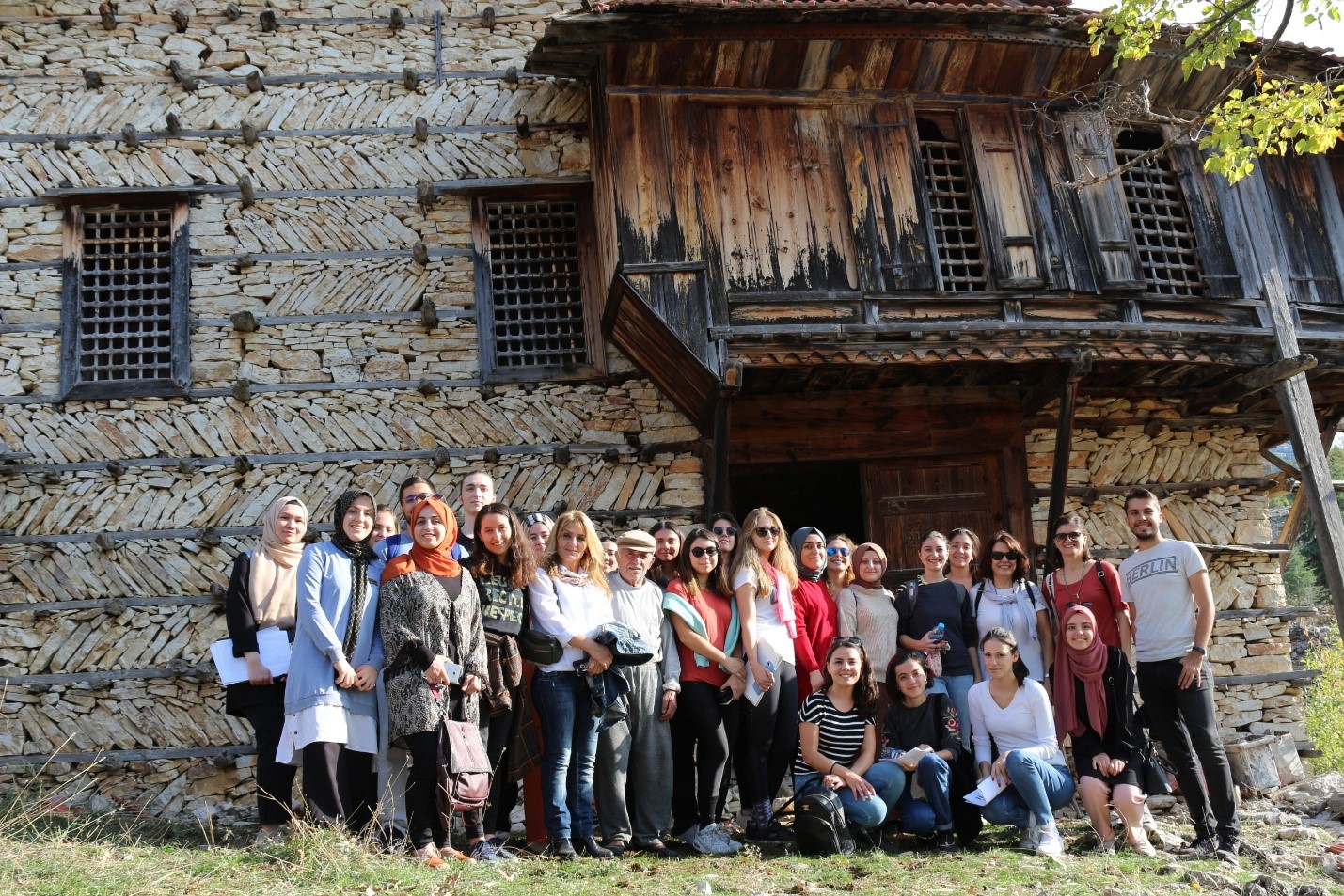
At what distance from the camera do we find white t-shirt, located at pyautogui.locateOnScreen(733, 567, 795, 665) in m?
7.18

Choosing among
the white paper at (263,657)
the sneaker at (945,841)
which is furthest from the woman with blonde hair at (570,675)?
the sneaker at (945,841)

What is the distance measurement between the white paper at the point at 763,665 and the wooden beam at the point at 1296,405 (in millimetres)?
5531

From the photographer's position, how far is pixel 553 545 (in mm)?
6996

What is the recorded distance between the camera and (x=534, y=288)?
11.6 m

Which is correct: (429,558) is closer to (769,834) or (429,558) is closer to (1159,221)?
(769,834)

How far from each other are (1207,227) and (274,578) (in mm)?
8905

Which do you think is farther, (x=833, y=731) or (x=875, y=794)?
(x=833, y=731)

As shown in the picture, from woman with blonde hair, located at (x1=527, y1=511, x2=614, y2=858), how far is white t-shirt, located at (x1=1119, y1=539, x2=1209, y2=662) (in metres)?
3.08

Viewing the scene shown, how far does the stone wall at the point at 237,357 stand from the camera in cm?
1020

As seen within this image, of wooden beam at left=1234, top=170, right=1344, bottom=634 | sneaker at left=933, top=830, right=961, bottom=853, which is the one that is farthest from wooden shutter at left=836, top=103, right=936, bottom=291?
sneaker at left=933, top=830, right=961, bottom=853

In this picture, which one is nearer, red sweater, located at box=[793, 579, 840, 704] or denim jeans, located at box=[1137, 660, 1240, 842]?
denim jeans, located at box=[1137, 660, 1240, 842]

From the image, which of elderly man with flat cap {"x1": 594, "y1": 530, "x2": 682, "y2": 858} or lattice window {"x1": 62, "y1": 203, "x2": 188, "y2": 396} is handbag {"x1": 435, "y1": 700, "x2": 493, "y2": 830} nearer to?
elderly man with flat cap {"x1": 594, "y1": 530, "x2": 682, "y2": 858}

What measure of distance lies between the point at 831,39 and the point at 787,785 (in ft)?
20.2

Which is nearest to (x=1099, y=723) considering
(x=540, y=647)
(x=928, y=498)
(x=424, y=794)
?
(x=540, y=647)
